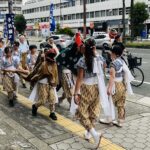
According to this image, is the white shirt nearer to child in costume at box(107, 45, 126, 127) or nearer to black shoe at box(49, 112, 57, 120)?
black shoe at box(49, 112, 57, 120)

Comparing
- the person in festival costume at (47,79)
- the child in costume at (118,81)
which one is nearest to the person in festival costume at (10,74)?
the person in festival costume at (47,79)

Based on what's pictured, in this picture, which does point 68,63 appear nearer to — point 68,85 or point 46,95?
point 68,85

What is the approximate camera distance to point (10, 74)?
8031 millimetres

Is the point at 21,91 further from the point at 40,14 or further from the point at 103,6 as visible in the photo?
the point at 40,14

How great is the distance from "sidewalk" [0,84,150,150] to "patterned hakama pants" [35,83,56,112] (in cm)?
37

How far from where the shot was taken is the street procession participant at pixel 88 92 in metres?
5.12

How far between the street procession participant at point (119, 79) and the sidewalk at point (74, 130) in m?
0.36

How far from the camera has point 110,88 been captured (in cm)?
593

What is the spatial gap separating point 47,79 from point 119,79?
1.48 metres

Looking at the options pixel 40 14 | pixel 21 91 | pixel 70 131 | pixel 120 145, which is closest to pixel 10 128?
pixel 70 131

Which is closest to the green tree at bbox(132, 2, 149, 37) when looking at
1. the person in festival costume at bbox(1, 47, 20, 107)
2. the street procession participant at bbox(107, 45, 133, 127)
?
the person in festival costume at bbox(1, 47, 20, 107)

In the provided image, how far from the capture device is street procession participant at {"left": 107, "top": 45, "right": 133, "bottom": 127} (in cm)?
611

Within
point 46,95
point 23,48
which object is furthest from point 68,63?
point 23,48

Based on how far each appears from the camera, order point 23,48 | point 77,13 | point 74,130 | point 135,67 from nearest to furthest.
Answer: point 74,130 < point 135,67 < point 23,48 < point 77,13
